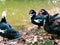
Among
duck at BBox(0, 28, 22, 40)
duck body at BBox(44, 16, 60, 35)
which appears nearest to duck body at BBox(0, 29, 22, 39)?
duck at BBox(0, 28, 22, 40)

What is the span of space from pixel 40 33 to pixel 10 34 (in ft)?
3.12

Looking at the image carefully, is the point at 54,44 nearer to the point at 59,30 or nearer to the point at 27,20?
the point at 59,30

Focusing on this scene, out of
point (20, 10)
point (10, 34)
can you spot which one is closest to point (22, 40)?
point (10, 34)

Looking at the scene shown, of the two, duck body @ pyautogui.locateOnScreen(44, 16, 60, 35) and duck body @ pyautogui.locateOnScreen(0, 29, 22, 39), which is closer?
duck body @ pyautogui.locateOnScreen(44, 16, 60, 35)

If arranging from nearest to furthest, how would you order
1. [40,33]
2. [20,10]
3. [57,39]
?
[57,39] < [40,33] < [20,10]

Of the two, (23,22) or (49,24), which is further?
(23,22)

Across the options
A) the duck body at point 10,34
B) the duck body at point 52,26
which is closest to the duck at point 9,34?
the duck body at point 10,34

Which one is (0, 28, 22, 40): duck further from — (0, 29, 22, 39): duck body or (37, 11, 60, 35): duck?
(37, 11, 60, 35): duck

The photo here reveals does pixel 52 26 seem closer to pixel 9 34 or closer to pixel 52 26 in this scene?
pixel 52 26

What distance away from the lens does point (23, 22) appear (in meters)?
11.7

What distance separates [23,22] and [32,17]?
135 cm

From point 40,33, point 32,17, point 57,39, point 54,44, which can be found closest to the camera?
point 54,44

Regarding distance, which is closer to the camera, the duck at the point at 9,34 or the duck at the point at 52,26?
the duck at the point at 52,26

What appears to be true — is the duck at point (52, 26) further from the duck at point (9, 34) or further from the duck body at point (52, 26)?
the duck at point (9, 34)
